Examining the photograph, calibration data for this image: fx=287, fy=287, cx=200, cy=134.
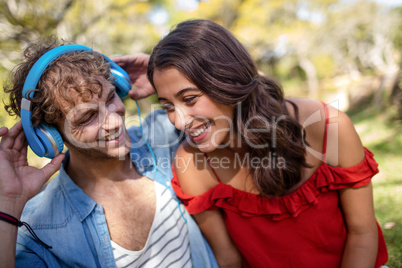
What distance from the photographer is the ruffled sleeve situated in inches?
78.0

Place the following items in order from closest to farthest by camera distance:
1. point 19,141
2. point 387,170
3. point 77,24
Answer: point 19,141
point 387,170
point 77,24

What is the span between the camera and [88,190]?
7.25 feet

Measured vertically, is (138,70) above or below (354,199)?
above

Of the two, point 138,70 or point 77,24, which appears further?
point 77,24

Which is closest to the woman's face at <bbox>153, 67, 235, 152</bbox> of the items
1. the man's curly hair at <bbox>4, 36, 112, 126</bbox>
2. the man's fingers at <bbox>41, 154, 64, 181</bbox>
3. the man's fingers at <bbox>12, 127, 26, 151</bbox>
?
the man's curly hair at <bbox>4, 36, 112, 126</bbox>

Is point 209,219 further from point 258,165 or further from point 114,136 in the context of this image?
point 114,136

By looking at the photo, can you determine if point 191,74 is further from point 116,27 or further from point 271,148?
point 116,27

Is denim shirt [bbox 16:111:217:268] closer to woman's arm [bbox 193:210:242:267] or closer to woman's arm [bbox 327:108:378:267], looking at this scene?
woman's arm [bbox 193:210:242:267]

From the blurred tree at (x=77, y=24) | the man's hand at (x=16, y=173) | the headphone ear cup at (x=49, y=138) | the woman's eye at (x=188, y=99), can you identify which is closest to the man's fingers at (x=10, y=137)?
the man's hand at (x=16, y=173)

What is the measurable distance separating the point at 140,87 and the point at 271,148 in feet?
4.48

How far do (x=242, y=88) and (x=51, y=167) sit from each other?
139 centimetres

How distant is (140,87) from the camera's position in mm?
2738

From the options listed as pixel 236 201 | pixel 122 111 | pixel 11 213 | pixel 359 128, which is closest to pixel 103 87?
pixel 122 111

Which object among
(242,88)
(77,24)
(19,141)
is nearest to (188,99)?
(242,88)
